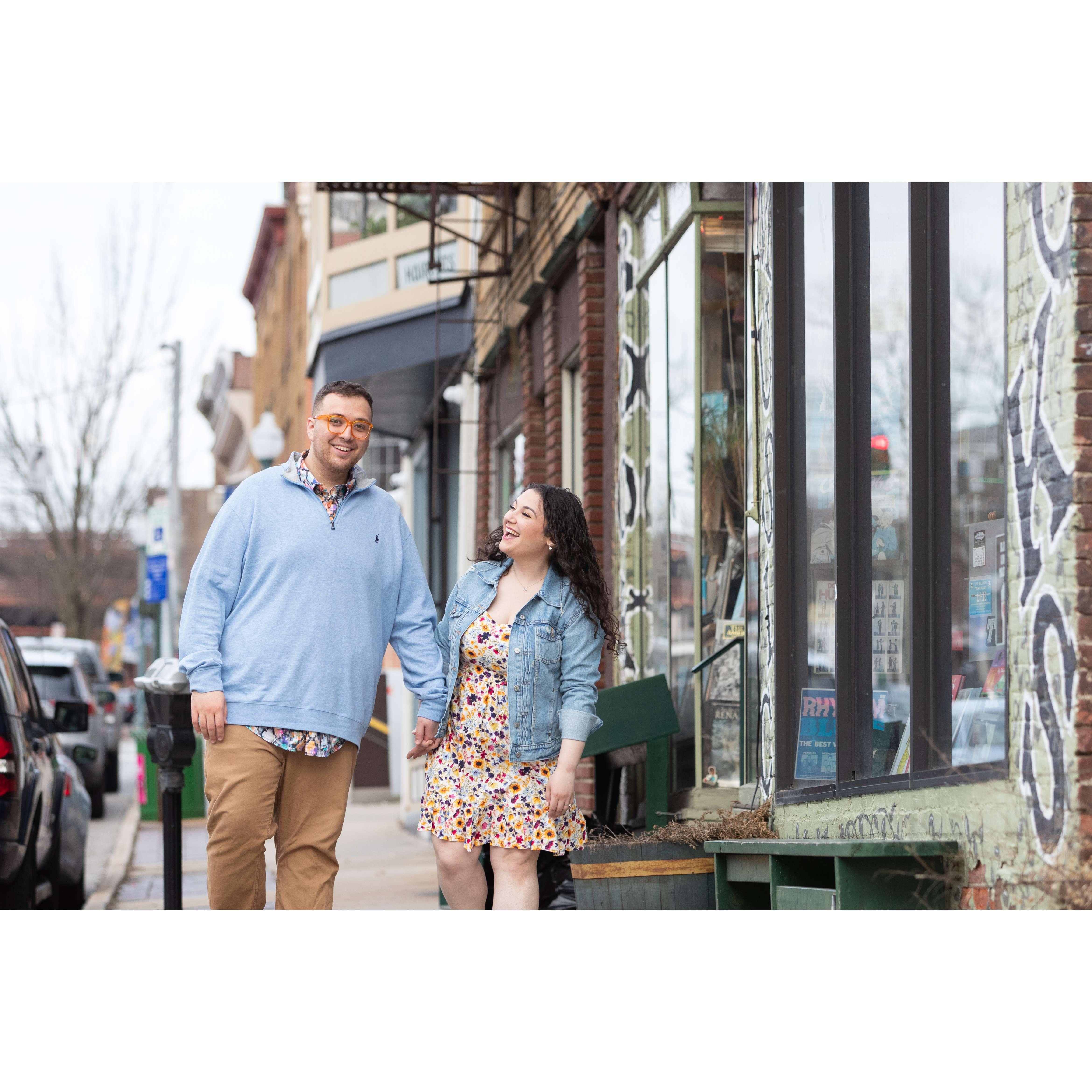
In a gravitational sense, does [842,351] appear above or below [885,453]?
above

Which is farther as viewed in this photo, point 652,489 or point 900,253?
point 652,489

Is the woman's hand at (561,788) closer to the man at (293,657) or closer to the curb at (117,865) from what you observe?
the man at (293,657)

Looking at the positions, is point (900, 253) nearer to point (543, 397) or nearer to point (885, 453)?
point (885, 453)

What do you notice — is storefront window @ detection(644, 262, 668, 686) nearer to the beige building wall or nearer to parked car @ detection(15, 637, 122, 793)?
the beige building wall

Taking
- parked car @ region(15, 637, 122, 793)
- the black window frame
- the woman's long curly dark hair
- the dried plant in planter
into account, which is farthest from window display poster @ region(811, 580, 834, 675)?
parked car @ region(15, 637, 122, 793)

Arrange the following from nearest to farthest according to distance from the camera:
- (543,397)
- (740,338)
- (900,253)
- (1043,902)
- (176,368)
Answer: (1043,902) < (900,253) < (740,338) < (543,397) < (176,368)

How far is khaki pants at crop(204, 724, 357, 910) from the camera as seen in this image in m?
4.57

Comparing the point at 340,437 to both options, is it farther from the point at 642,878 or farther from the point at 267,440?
the point at 267,440

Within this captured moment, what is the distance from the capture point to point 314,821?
4746mm

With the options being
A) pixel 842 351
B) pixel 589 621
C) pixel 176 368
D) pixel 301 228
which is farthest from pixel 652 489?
pixel 301 228

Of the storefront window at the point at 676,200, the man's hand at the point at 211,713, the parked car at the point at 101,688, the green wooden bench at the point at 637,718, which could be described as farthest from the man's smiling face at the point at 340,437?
the parked car at the point at 101,688

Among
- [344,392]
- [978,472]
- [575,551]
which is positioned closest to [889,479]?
[978,472]

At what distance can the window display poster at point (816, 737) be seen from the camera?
230 inches

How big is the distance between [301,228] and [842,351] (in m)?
23.7
